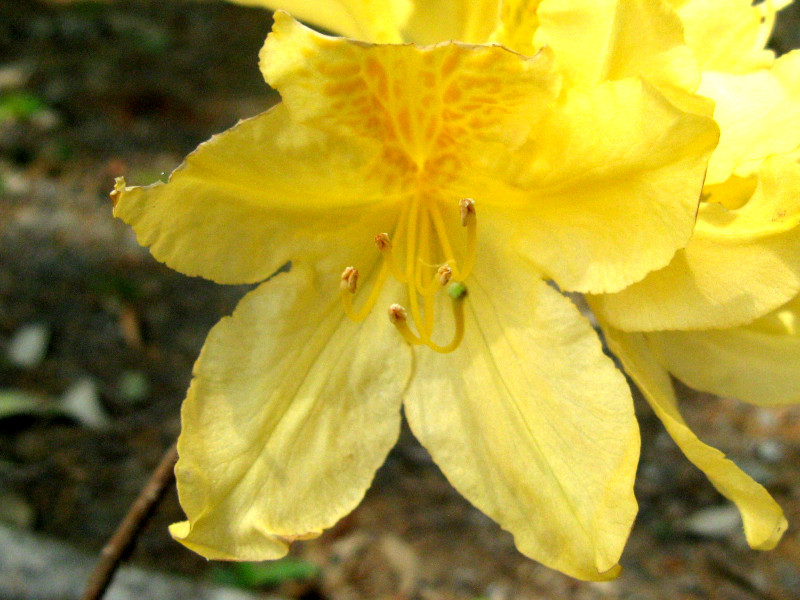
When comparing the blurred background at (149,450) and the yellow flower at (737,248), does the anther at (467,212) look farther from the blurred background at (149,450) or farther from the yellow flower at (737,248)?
the blurred background at (149,450)

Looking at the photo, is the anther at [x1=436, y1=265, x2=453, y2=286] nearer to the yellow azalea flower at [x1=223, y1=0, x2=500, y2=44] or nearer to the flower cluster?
the flower cluster

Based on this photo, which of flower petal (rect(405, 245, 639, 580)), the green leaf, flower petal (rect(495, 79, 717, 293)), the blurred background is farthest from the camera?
the blurred background

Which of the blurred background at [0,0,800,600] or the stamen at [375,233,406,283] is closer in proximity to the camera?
the stamen at [375,233,406,283]

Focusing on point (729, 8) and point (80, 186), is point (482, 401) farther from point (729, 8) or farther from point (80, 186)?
point (80, 186)

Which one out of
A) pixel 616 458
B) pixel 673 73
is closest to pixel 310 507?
pixel 616 458

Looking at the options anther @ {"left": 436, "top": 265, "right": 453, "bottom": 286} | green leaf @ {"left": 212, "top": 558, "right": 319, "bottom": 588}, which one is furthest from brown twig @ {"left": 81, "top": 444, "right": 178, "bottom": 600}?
green leaf @ {"left": 212, "top": 558, "right": 319, "bottom": 588}

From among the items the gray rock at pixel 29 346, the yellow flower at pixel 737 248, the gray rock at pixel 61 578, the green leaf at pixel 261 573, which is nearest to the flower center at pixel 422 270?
the yellow flower at pixel 737 248

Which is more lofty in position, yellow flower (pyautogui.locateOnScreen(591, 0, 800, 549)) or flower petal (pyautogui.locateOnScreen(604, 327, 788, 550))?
yellow flower (pyautogui.locateOnScreen(591, 0, 800, 549))

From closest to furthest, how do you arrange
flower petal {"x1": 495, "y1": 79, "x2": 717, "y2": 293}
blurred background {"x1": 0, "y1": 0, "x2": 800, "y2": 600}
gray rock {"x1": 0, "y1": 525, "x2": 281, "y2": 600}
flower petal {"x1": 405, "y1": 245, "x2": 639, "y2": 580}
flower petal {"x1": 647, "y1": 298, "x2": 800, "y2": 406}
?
flower petal {"x1": 495, "y1": 79, "x2": 717, "y2": 293}
flower petal {"x1": 405, "y1": 245, "x2": 639, "y2": 580}
flower petal {"x1": 647, "y1": 298, "x2": 800, "y2": 406}
gray rock {"x1": 0, "y1": 525, "x2": 281, "y2": 600}
blurred background {"x1": 0, "y1": 0, "x2": 800, "y2": 600}
